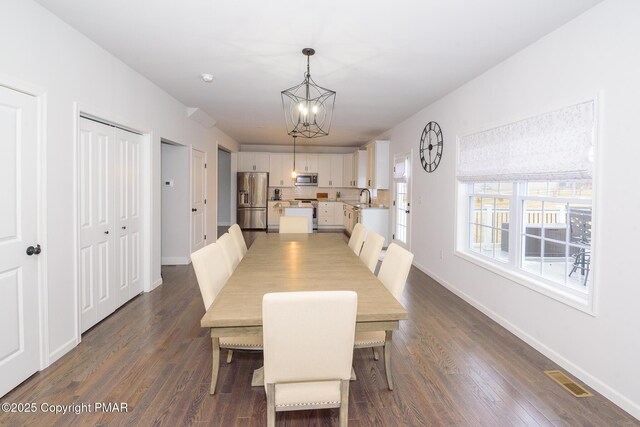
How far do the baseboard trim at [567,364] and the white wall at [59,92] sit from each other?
3.64 m

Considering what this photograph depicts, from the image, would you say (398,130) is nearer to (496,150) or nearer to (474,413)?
(496,150)

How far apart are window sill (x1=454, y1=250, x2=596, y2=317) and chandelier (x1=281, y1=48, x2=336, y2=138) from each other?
6.87 feet

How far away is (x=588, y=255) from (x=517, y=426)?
4.61 ft

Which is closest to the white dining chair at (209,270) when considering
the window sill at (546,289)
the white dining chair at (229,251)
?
the white dining chair at (229,251)

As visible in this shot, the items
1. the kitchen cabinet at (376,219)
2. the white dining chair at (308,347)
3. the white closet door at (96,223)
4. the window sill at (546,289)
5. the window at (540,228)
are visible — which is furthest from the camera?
the kitchen cabinet at (376,219)

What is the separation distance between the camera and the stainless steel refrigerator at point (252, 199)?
982cm

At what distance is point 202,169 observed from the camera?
6242 millimetres

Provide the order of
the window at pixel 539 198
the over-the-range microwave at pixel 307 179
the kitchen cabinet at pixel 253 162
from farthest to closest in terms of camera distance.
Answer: the over-the-range microwave at pixel 307 179, the kitchen cabinet at pixel 253 162, the window at pixel 539 198

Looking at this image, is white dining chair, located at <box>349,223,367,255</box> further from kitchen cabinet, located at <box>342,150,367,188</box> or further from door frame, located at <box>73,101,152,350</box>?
kitchen cabinet, located at <box>342,150,367,188</box>

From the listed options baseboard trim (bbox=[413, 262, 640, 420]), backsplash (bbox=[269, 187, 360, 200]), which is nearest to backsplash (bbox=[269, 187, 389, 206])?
backsplash (bbox=[269, 187, 360, 200])

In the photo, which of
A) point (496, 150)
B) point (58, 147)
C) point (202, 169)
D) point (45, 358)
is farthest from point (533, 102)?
point (202, 169)

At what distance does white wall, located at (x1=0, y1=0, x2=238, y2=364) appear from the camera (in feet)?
7.22

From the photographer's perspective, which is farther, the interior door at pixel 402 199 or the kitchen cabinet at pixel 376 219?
the kitchen cabinet at pixel 376 219

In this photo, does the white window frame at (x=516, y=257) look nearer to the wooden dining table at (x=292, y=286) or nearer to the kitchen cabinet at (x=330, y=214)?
the wooden dining table at (x=292, y=286)
